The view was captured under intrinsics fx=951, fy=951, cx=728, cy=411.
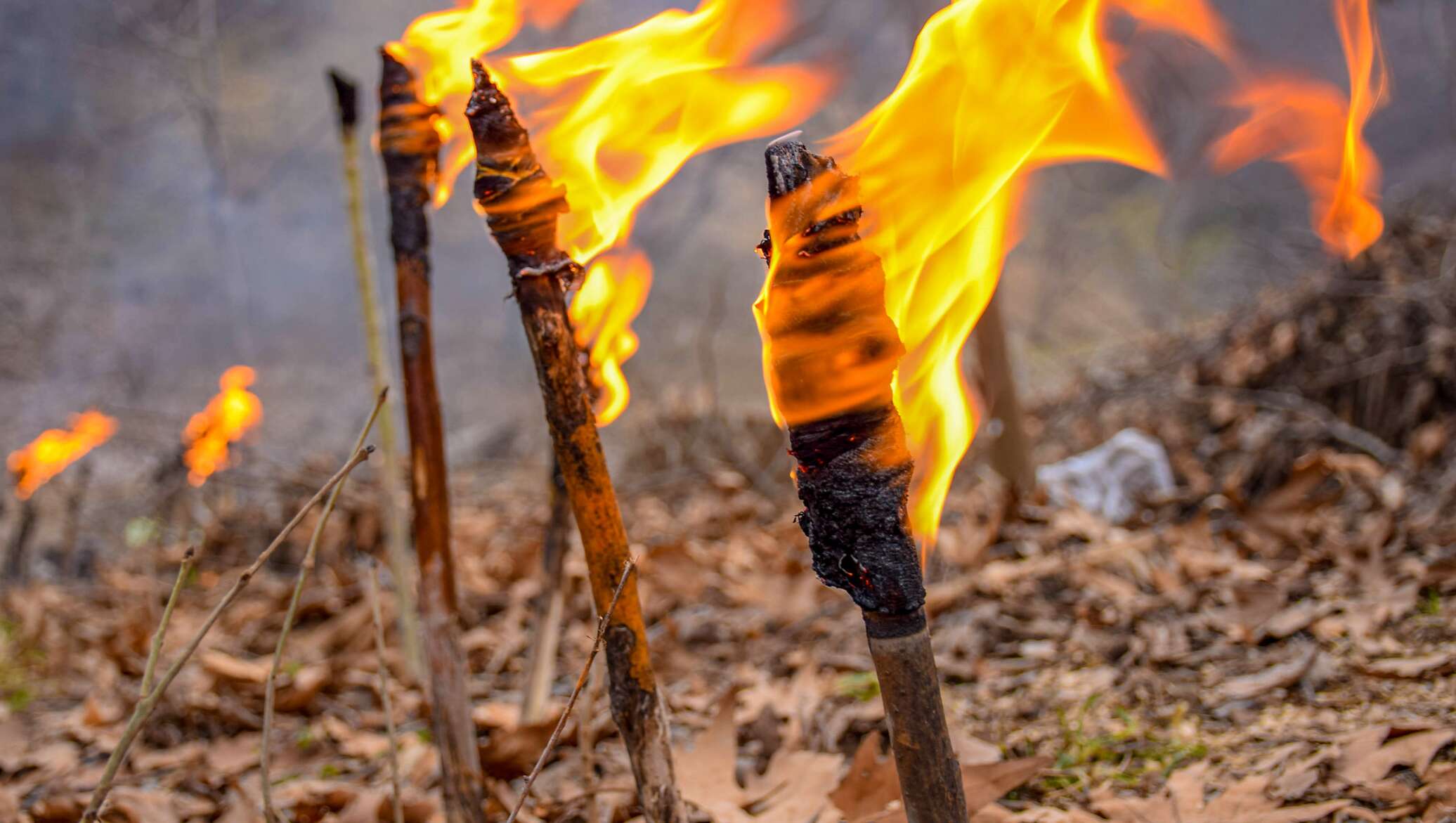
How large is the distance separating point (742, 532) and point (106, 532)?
4437 mm

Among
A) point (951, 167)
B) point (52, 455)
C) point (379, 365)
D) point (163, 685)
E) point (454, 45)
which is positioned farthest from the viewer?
point (52, 455)

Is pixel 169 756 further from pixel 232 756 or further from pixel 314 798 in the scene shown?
pixel 314 798

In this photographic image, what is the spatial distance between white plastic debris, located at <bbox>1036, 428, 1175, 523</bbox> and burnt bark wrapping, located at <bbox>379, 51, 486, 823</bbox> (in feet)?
8.85

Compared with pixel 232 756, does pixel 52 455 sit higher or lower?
higher

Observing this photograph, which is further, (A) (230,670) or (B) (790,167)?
(A) (230,670)

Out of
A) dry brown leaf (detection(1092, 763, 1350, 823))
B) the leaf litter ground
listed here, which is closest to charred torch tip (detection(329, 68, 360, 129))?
the leaf litter ground

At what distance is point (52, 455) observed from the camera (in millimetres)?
4863

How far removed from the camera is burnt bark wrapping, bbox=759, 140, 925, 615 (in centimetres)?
95

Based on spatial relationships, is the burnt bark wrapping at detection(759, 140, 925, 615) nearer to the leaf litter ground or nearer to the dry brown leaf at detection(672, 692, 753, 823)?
the leaf litter ground

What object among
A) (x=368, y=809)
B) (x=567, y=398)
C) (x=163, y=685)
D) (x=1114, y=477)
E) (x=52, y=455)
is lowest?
(x=368, y=809)

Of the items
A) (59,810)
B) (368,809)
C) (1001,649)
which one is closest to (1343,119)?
(1001,649)

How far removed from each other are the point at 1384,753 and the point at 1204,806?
281 millimetres

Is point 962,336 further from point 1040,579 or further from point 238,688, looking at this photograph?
point 238,688

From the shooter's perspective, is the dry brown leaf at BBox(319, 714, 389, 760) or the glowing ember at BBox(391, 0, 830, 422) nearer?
the glowing ember at BBox(391, 0, 830, 422)
